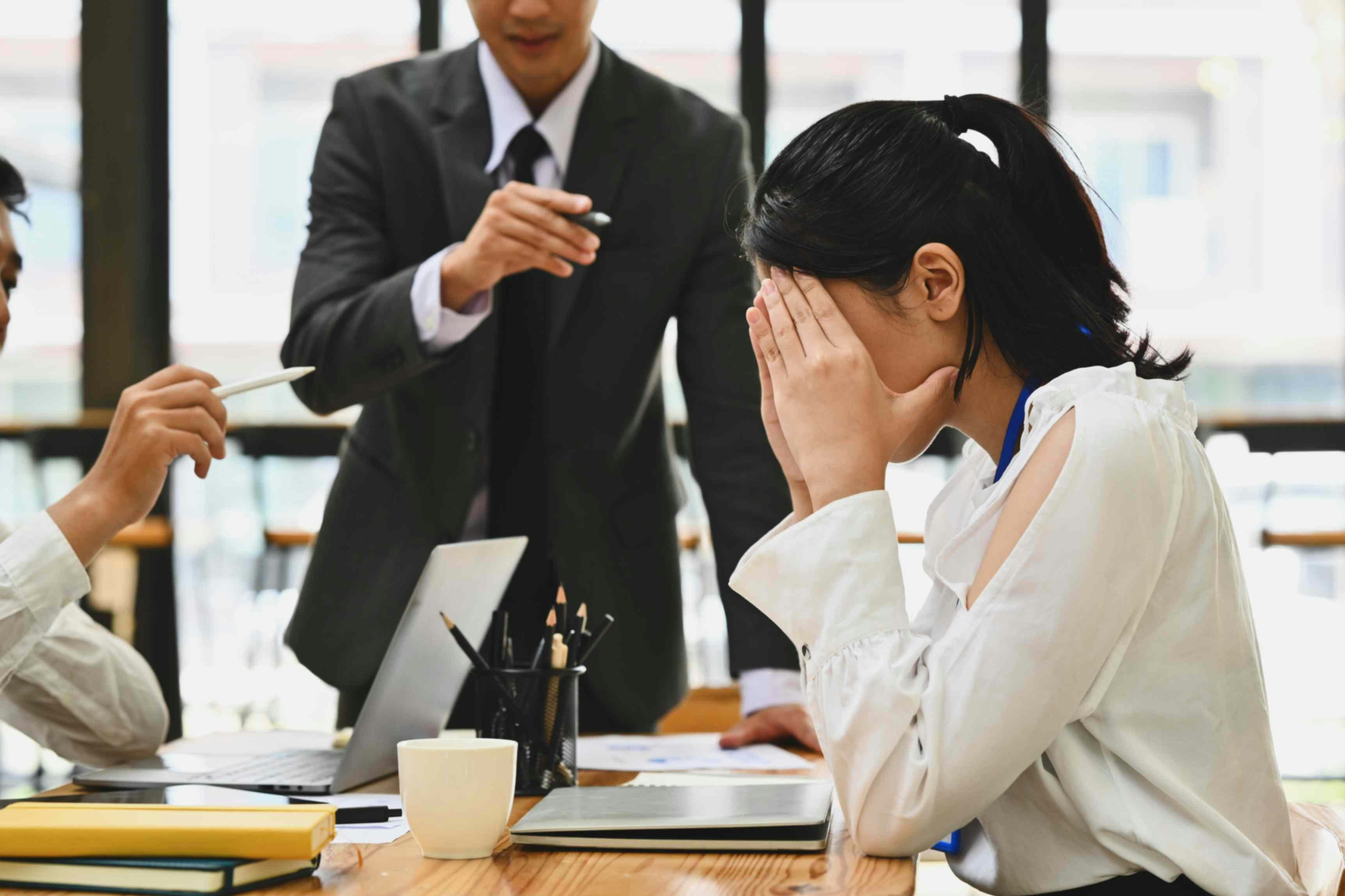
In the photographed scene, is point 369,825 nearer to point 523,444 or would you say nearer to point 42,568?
point 42,568

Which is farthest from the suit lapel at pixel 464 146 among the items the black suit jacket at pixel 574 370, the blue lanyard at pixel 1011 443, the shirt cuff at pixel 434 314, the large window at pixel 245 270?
the large window at pixel 245 270

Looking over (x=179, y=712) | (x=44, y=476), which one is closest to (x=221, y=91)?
(x=44, y=476)

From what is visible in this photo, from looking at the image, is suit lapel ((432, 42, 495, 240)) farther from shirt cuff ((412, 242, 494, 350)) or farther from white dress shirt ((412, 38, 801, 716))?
shirt cuff ((412, 242, 494, 350))

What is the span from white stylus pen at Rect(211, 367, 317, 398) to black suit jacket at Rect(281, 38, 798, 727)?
297 millimetres

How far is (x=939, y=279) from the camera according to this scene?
1080mm

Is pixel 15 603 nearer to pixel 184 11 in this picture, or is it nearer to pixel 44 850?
pixel 44 850

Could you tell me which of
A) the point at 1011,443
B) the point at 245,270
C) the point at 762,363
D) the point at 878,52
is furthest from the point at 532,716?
the point at 878,52

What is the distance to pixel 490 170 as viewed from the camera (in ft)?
5.73

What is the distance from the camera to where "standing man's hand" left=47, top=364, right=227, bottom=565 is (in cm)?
119

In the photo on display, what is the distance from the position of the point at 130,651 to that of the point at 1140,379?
106 centimetres

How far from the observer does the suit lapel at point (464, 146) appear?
1729 mm

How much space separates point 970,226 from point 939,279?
48 mm

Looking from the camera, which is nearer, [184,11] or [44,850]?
[44,850]

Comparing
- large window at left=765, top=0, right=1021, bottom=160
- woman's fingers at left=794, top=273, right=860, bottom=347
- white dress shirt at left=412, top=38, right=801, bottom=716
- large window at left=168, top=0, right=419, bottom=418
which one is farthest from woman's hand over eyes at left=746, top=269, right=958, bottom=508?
large window at left=168, top=0, right=419, bottom=418
